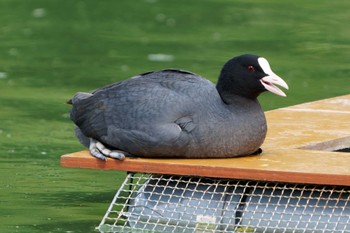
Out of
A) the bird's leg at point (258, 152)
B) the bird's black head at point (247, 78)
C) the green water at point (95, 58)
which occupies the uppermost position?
the bird's black head at point (247, 78)

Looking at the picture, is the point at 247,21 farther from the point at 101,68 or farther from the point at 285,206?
the point at 285,206

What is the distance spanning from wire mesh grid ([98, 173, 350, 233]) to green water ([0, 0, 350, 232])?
294 mm

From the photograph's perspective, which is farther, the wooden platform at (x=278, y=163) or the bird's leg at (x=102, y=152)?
the bird's leg at (x=102, y=152)

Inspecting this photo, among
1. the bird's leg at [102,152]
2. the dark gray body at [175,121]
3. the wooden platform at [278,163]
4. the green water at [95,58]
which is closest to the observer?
the wooden platform at [278,163]

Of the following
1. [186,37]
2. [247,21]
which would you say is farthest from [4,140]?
[247,21]

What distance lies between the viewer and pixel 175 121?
22.8 ft

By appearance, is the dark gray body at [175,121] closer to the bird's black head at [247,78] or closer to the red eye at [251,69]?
the bird's black head at [247,78]

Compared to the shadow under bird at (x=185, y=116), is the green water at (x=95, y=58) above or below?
below

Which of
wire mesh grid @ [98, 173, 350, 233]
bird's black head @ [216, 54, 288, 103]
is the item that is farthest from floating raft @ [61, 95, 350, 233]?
bird's black head @ [216, 54, 288, 103]

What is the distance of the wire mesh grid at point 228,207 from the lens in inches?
271

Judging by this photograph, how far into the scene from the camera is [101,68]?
12.3 m

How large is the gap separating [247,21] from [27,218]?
7.91m

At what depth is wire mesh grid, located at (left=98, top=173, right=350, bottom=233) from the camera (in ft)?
22.6

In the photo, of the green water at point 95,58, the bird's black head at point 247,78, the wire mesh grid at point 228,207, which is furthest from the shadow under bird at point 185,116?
the green water at point 95,58
